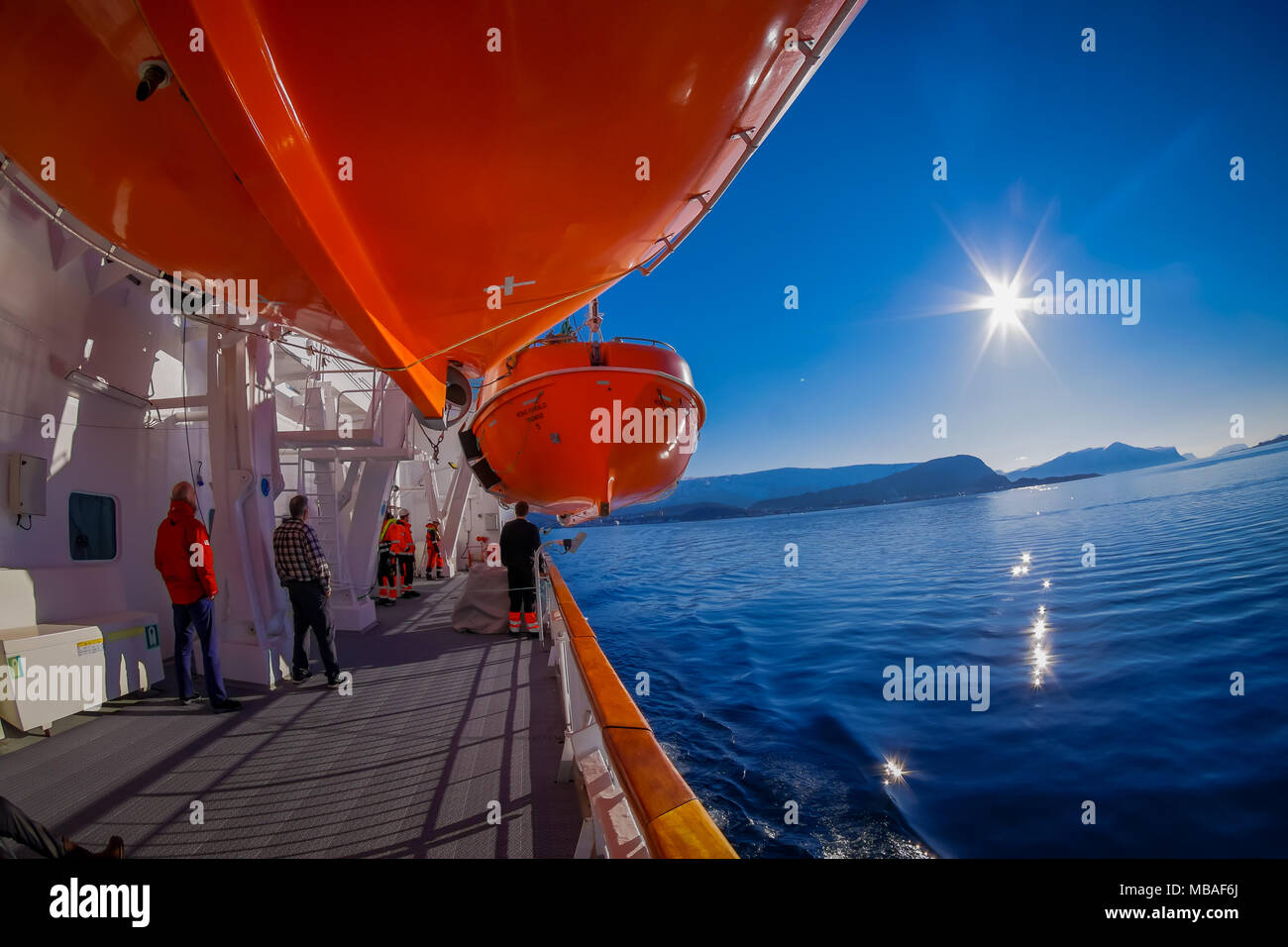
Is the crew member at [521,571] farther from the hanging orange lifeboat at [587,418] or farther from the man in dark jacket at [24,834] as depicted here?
the man in dark jacket at [24,834]

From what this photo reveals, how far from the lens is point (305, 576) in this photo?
4.02 meters

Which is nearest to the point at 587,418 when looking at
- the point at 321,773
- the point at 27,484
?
the point at 321,773

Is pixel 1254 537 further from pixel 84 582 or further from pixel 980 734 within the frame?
pixel 84 582

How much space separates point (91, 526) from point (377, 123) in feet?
18.5

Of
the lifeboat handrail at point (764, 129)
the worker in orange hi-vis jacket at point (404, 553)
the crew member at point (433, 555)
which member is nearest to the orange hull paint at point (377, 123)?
the lifeboat handrail at point (764, 129)

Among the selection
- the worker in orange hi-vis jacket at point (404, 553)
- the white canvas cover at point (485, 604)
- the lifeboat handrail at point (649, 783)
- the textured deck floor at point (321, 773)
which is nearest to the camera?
the lifeboat handrail at point (649, 783)

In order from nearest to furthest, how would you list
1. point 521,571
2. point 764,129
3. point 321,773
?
point 764,129 → point 321,773 → point 521,571

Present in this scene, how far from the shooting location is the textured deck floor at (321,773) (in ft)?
6.82

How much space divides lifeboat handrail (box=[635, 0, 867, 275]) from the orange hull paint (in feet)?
0.05

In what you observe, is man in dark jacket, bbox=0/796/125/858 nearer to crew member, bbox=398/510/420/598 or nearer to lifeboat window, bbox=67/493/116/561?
lifeboat window, bbox=67/493/116/561

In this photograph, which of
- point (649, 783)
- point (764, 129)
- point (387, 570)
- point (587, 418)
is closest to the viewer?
point (649, 783)

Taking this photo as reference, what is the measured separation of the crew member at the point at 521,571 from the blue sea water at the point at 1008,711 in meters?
1.64

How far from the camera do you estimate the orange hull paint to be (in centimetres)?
92

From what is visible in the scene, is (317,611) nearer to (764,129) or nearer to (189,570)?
(189,570)
